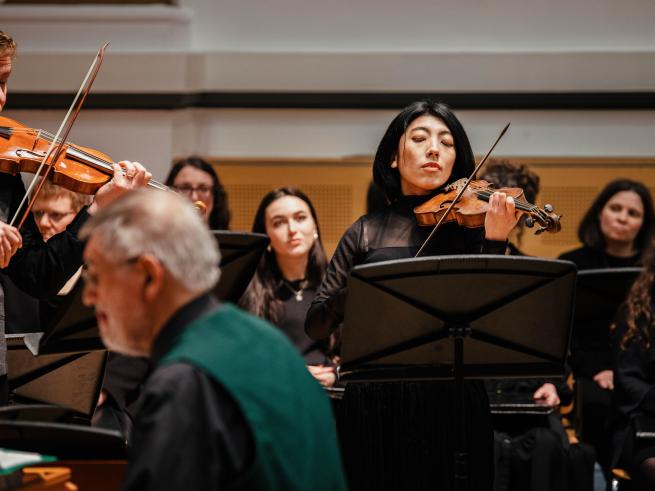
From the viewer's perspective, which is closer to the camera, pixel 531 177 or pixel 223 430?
pixel 223 430

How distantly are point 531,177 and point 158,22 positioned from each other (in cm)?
205

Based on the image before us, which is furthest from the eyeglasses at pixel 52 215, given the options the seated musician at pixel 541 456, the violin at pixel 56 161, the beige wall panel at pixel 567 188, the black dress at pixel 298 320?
the beige wall panel at pixel 567 188

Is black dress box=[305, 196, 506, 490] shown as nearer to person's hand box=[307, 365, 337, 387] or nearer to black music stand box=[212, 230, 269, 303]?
black music stand box=[212, 230, 269, 303]

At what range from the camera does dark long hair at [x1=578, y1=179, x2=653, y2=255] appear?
408cm

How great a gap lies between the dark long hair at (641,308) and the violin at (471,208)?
638mm

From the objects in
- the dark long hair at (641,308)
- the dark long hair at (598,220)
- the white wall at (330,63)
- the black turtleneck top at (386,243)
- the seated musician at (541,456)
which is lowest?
the seated musician at (541,456)

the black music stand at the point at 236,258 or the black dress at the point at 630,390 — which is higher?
the black music stand at the point at 236,258

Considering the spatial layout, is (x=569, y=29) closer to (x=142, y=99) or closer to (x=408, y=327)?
(x=142, y=99)

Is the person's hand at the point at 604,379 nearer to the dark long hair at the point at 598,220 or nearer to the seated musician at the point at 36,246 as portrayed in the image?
the dark long hair at the point at 598,220

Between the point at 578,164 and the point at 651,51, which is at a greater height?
the point at 651,51

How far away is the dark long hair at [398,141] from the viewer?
2.68 m

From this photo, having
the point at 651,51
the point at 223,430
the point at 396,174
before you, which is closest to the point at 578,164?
the point at 651,51

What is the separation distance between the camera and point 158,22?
192 inches

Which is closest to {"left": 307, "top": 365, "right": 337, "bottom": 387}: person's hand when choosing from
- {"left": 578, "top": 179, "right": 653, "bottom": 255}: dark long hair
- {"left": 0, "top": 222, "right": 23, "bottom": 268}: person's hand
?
{"left": 0, "top": 222, "right": 23, "bottom": 268}: person's hand
